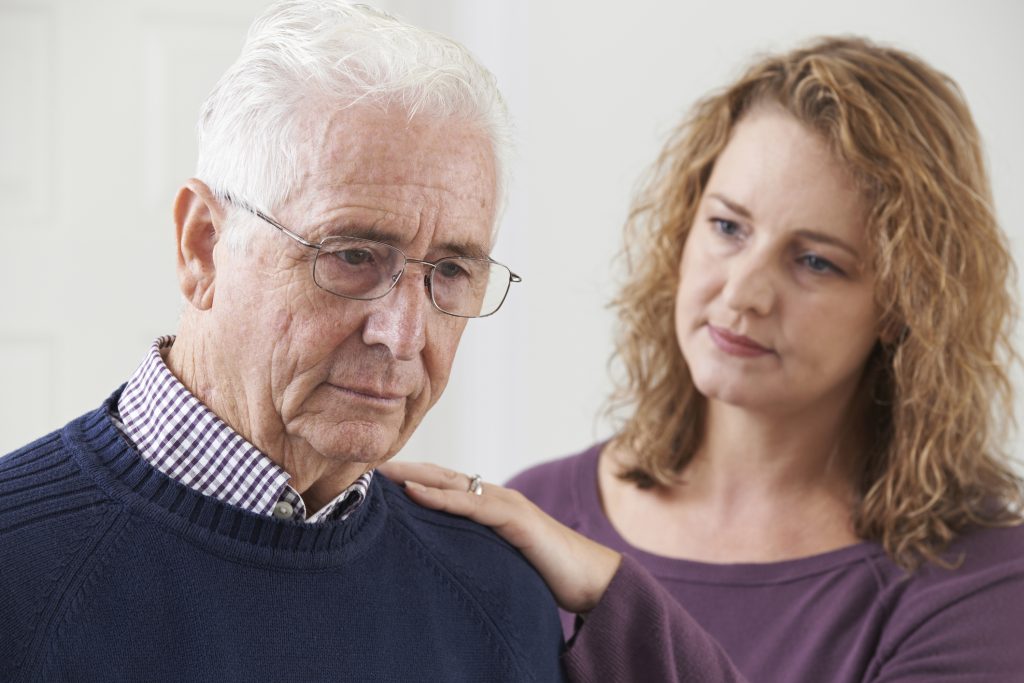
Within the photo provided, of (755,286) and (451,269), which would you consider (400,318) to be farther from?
(755,286)

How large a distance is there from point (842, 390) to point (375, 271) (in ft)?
4.10

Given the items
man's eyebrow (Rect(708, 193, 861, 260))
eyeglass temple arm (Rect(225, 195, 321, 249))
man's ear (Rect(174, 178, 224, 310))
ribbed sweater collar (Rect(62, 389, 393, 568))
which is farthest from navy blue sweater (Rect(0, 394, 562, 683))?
man's eyebrow (Rect(708, 193, 861, 260))

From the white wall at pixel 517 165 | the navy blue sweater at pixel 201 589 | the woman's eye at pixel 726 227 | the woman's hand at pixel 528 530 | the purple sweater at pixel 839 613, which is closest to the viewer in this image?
the navy blue sweater at pixel 201 589

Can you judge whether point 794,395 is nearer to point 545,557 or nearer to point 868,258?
point 868,258

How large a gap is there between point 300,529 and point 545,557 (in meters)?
0.41

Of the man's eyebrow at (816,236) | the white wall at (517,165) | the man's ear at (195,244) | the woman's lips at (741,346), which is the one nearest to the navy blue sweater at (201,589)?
the man's ear at (195,244)

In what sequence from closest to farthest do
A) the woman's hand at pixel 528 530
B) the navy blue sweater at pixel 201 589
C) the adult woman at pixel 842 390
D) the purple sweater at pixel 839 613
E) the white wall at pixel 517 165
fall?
the navy blue sweater at pixel 201 589
the woman's hand at pixel 528 530
the purple sweater at pixel 839 613
the adult woman at pixel 842 390
the white wall at pixel 517 165

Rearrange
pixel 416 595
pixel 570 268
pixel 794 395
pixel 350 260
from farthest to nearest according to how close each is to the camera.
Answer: pixel 570 268, pixel 794 395, pixel 416 595, pixel 350 260

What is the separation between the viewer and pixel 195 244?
4.17 ft

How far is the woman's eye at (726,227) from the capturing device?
213 centimetres

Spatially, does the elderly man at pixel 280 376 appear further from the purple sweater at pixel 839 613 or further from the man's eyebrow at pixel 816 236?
the man's eyebrow at pixel 816 236

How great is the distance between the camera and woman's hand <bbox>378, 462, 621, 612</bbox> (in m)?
1.54

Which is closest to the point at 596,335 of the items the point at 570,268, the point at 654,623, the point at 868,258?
the point at 570,268

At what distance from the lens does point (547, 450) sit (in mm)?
3521
